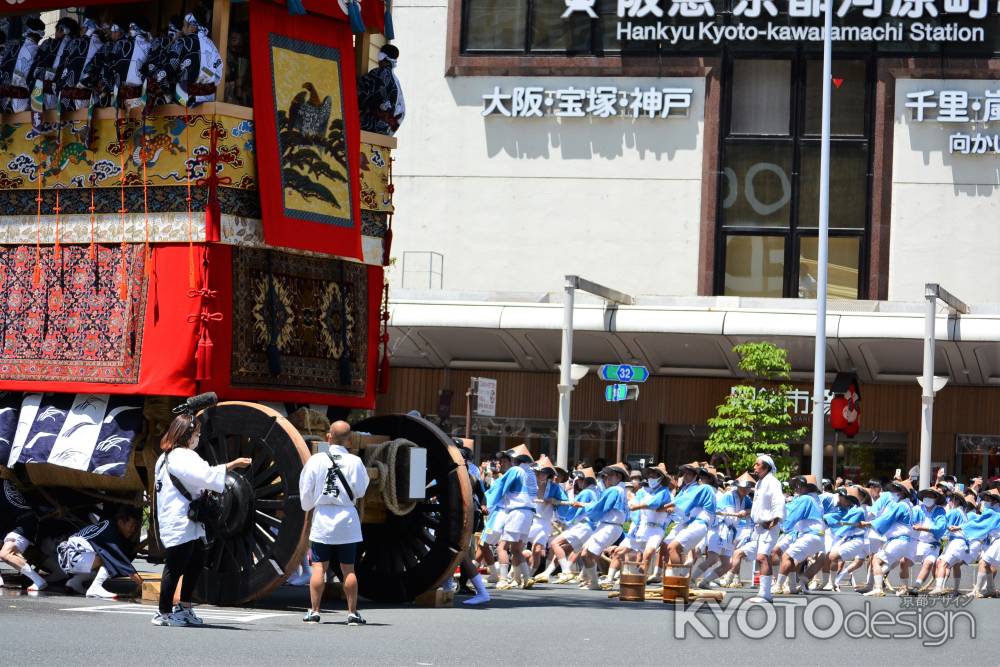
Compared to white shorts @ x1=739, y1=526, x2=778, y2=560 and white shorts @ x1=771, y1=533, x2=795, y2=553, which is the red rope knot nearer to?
white shorts @ x1=739, y1=526, x2=778, y2=560

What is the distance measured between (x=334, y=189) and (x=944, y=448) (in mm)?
26202

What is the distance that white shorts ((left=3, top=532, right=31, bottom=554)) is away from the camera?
52.5 feet

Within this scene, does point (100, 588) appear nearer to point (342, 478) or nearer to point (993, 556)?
point (342, 478)

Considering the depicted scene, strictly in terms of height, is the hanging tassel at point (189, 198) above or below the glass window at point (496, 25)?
below

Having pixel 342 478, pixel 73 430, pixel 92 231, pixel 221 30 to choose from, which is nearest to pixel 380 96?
pixel 221 30

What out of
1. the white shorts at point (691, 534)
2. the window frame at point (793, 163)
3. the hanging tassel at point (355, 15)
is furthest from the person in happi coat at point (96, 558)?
the window frame at point (793, 163)

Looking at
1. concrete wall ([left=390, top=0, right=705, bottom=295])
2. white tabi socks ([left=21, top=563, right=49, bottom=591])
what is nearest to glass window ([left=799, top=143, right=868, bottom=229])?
concrete wall ([left=390, top=0, right=705, bottom=295])

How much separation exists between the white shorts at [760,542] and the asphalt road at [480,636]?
3.09m

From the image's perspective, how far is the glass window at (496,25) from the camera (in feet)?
132

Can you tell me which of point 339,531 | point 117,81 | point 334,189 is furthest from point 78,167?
point 339,531

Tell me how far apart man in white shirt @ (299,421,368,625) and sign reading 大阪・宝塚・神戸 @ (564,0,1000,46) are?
2650cm

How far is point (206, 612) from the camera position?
14648 mm

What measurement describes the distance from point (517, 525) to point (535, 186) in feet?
65.8

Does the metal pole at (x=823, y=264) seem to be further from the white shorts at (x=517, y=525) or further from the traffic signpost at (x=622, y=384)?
the white shorts at (x=517, y=525)
